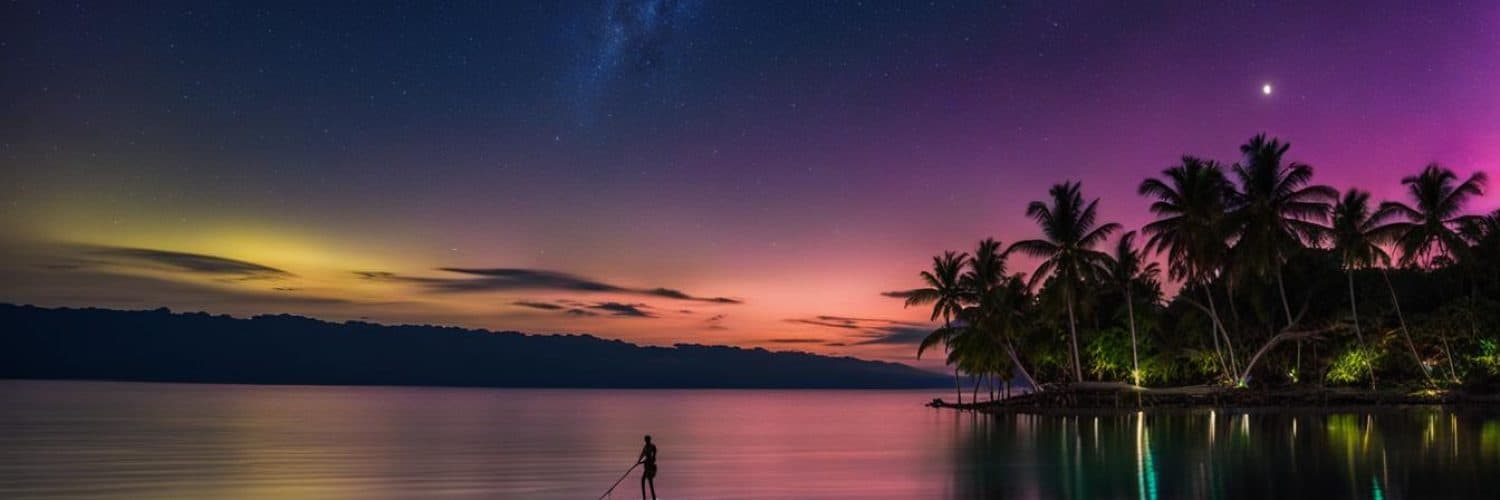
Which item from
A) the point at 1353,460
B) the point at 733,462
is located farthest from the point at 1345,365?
the point at 733,462

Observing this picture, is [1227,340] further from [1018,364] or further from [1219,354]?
[1018,364]

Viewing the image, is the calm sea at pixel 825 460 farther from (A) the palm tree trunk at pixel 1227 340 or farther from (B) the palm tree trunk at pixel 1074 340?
(B) the palm tree trunk at pixel 1074 340

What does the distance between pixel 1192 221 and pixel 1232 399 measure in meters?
9.92

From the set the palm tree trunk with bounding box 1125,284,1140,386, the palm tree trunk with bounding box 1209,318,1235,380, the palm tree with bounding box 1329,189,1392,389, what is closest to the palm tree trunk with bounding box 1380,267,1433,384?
the palm tree with bounding box 1329,189,1392,389

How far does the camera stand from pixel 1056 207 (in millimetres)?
63594

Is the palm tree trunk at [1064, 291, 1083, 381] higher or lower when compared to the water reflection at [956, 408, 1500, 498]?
higher

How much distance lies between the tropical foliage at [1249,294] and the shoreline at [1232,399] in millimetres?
2074

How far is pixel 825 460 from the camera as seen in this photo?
36.5 m

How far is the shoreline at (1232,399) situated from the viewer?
56062mm

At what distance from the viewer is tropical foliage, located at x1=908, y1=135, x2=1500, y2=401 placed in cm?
5741

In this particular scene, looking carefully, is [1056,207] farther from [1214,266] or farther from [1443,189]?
[1443,189]

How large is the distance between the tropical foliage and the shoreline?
2.07 m

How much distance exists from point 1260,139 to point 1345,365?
1372 centimetres

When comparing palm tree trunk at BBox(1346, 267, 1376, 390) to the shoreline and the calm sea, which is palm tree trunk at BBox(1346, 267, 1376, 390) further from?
the calm sea
